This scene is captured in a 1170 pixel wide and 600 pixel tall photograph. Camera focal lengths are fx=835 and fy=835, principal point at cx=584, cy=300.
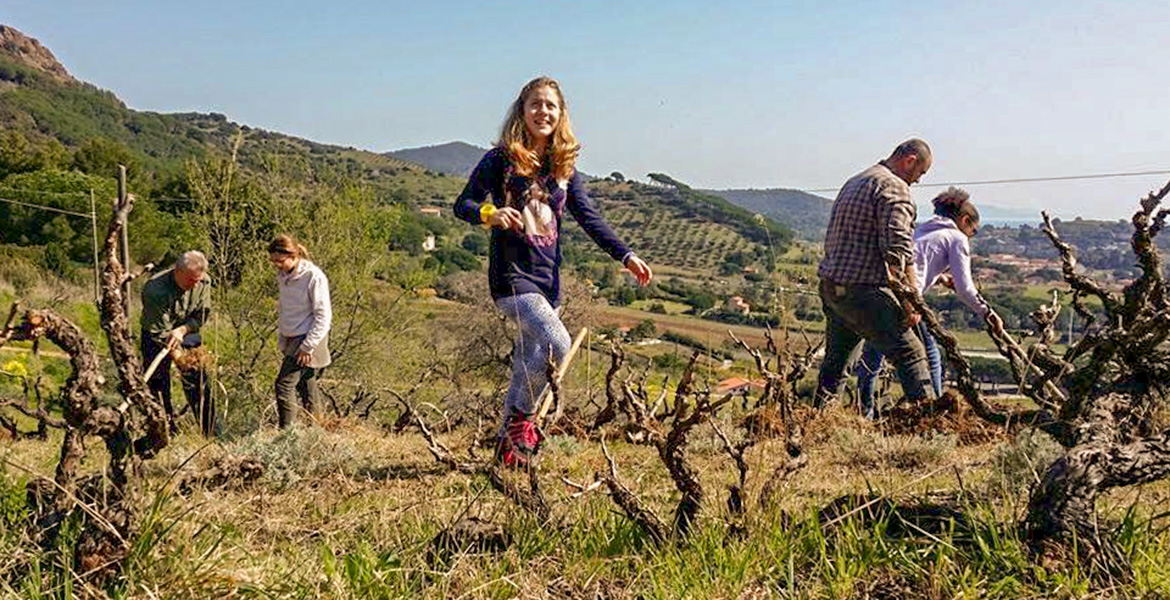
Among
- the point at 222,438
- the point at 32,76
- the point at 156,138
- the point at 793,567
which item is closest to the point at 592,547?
the point at 793,567

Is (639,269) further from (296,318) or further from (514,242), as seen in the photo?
(296,318)

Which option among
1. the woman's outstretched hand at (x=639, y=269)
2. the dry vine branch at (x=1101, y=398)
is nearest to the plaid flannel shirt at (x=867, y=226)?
the woman's outstretched hand at (x=639, y=269)

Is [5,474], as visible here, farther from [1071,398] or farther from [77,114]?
[77,114]

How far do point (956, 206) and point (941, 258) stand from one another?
1.42ft

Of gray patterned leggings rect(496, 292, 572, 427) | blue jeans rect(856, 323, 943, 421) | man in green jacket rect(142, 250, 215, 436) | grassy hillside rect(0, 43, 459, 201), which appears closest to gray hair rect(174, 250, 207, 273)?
man in green jacket rect(142, 250, 215, 436)

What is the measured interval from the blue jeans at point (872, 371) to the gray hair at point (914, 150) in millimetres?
1139

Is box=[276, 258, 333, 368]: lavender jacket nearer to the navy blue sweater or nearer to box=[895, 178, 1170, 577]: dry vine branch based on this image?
the navy blue sweater

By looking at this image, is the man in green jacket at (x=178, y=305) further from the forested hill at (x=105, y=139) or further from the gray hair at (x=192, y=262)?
the forested hill at (x=105, y=139)

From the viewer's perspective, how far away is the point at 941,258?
209 inches

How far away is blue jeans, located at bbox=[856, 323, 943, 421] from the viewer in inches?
214

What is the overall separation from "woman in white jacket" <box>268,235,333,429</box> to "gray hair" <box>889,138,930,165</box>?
350 centimetres

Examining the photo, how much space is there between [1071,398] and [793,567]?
0.93 meters

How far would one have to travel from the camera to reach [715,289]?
5.13 m

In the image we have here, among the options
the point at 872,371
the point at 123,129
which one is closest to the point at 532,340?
the point at 872,371
